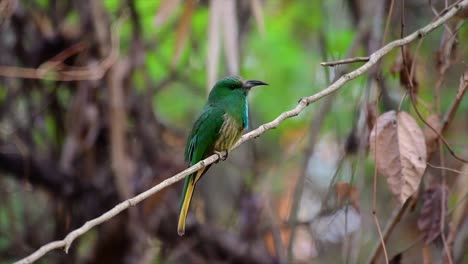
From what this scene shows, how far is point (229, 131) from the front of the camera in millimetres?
3752

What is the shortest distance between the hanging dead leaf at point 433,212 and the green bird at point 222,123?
3.32 feet

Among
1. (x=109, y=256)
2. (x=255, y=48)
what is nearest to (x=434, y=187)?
(x=109, y=256)

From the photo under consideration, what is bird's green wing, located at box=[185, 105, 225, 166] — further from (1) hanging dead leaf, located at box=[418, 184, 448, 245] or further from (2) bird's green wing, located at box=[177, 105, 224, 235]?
(1) hanging dead leaf, located at box=[418, 184, 448, 245]

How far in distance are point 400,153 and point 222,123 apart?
121 cm

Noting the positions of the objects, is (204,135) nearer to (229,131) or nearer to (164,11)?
(229,131)

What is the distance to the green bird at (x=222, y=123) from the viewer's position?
376cm

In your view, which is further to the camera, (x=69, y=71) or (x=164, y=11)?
(x=69, y=71)

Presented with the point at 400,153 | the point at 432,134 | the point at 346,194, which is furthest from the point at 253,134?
the point at 346,194

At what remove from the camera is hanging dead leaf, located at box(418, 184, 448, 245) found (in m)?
3.05

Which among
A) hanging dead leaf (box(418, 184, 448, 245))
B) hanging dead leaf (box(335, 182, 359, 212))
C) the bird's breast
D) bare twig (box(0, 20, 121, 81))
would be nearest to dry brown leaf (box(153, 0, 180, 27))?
the bird's breast

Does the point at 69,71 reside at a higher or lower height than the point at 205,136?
higher

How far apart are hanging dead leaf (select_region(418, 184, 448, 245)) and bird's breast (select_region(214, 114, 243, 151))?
1030 mm

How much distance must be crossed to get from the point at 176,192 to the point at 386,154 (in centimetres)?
267

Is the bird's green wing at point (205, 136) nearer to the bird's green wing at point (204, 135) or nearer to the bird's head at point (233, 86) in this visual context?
the bird's green wing at point (204, 135)
